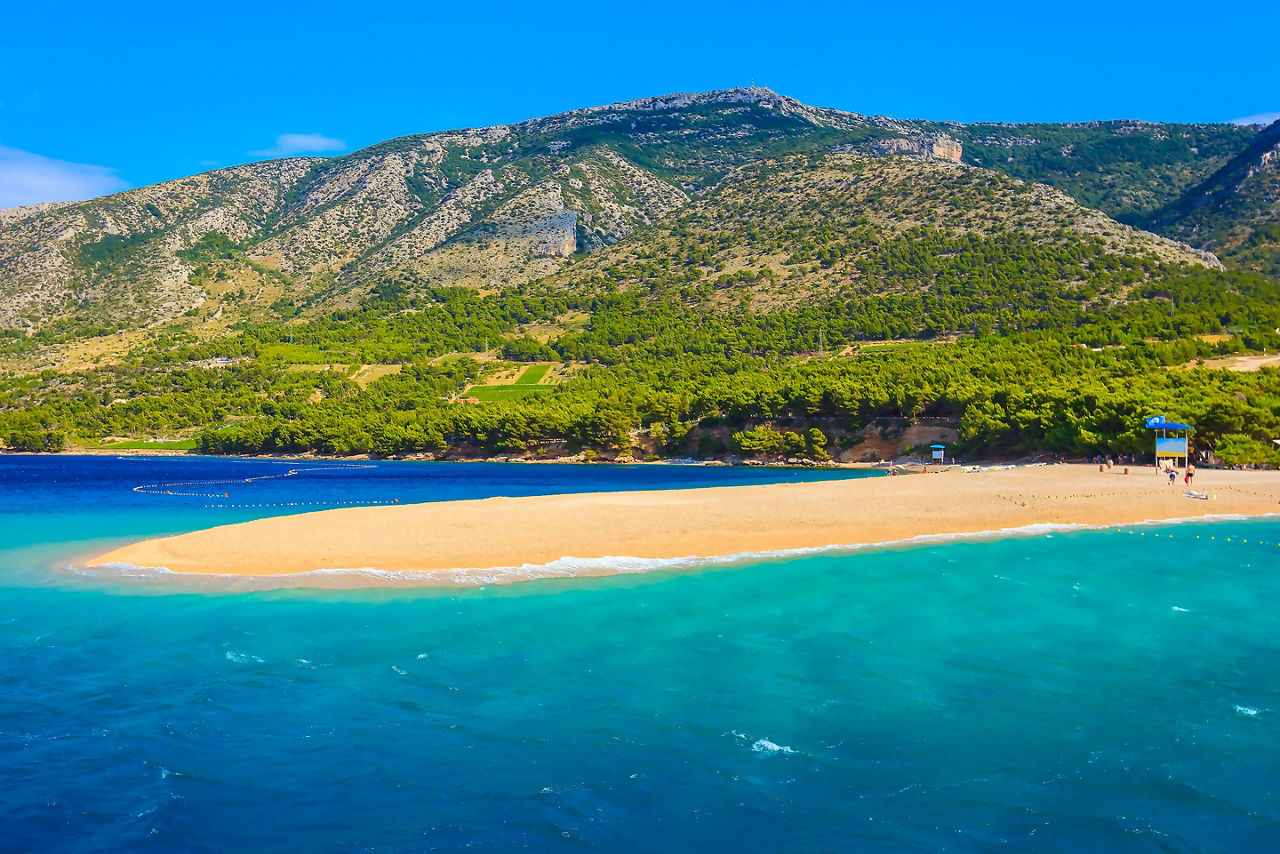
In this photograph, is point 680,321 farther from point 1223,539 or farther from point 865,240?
point 1223,539

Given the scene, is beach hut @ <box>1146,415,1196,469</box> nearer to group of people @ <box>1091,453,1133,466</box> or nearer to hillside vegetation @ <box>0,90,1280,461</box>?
hillside vegetation @ <box>0,90,1280,461</box>

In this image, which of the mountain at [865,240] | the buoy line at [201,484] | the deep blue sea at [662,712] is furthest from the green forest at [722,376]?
the deep blue sea at [662,712]

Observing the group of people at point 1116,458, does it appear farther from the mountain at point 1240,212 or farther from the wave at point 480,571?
the mountain at point 1240,212

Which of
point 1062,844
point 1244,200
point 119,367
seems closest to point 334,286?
point 119,367

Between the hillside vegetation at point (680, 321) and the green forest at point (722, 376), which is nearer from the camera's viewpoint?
the green forest at point (722, 376)

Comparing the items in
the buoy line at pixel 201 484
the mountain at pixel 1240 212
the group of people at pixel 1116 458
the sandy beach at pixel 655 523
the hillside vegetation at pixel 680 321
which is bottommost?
the buoy line at pixel 201 484

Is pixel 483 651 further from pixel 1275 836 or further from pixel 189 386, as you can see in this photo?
pixel 189 386
